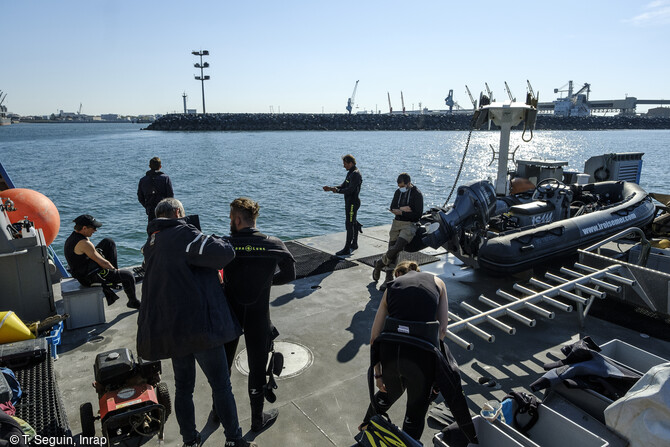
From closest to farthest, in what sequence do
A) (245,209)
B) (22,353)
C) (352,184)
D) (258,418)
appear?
1. (245,209)
2. (258,418)
3. (22,353)
4. (352,184)

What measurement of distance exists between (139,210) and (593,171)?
16535mm

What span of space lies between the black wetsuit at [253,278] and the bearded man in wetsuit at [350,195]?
13.8ft

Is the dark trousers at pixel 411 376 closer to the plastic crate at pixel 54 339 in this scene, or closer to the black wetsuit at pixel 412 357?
the black wetsuit at pixel 412 357

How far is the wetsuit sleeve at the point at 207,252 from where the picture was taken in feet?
8.69

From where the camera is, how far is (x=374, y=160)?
4262cm

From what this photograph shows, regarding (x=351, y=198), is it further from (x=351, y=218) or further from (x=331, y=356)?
(x=331, y=356)

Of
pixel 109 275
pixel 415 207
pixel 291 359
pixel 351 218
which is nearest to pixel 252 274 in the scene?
pixel 291 359

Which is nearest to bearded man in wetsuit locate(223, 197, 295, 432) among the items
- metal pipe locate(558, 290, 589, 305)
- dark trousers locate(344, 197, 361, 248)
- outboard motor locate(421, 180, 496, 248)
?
metal pipe locate(558, 290, 589, 305)

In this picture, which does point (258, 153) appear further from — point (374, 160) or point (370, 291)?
point (370, 291)

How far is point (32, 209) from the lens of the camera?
6.54 meters

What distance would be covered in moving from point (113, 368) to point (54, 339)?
1.71 meters

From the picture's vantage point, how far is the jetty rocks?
9844 cm

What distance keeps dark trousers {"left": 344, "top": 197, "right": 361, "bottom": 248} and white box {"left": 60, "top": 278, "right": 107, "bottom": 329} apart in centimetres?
393

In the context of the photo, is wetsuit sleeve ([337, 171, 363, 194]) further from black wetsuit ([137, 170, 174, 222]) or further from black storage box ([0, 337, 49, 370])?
black storage box ([0, 337, 49, 370])
